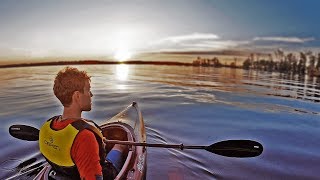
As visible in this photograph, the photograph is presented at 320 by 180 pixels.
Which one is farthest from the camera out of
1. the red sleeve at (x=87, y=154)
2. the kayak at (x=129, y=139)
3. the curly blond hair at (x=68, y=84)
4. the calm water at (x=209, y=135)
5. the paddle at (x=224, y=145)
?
the calm water at (x=209, y=135)

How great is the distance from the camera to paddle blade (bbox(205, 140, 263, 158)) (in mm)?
5375

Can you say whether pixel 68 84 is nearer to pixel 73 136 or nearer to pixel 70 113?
pixel 70 113

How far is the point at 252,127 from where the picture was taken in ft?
41.6

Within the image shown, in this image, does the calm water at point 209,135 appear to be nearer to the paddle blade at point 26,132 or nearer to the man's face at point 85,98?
the paddle blade at point 26,132

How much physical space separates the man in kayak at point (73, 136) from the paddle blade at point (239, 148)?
8.20 ft

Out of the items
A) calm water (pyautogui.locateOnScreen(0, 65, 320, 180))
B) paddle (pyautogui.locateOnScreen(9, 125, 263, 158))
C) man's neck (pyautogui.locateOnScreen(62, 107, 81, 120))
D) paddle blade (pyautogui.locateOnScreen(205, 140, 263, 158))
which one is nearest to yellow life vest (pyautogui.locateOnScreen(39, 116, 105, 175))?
man's neck (pyautogui.locateOnScreen(62, 107, 81, 120))

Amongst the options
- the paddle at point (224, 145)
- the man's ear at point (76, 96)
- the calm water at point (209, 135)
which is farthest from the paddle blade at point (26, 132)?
the man's ear at point (76, 96)

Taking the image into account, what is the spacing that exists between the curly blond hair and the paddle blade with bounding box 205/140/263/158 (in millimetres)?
2896

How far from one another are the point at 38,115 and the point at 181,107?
7188 millimetres

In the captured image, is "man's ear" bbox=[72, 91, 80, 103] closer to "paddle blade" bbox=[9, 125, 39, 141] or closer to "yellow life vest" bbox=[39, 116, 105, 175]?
"yellow life vest" bbox=[39, 116, 105, 175]

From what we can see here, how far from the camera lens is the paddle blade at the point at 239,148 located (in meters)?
5.38

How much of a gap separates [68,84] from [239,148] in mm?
3231

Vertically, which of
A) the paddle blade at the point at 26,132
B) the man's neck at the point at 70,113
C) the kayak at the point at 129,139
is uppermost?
the man's neck at the point at 70,113

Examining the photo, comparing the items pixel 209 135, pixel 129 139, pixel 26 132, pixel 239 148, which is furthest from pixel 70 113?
pixel 209 135
